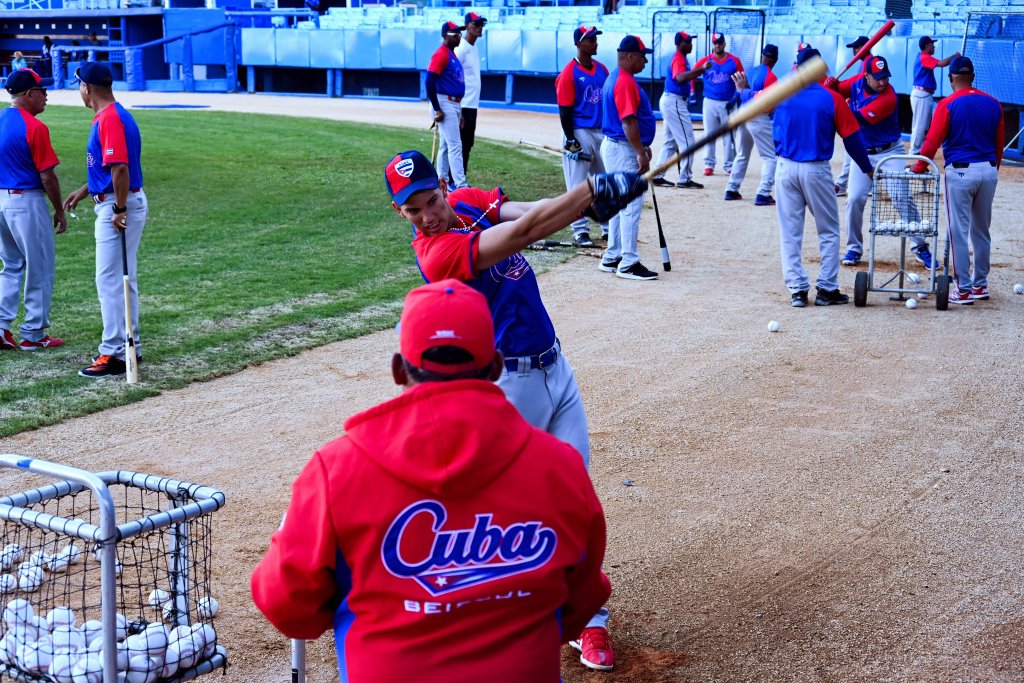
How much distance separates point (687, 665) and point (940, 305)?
22.8ft

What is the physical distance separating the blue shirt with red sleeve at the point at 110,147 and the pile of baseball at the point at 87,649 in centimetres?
521

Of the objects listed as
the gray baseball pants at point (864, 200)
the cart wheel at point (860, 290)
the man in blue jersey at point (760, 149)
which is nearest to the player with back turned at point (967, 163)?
the gray baseball pants at point (864, 200)

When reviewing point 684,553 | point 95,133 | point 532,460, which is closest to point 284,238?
point 95,133

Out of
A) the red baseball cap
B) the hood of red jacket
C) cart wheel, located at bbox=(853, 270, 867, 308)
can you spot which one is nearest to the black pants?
cart wheel, located at bbox=(853, 270, 867, 308)

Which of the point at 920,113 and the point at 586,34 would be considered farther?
the point at 920,113

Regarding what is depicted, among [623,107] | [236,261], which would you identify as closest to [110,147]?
[236,261]

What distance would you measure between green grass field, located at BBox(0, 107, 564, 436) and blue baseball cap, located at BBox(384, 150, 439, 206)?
4.15m

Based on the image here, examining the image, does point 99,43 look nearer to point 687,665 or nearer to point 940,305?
point 940,305

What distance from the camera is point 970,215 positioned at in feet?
35.3

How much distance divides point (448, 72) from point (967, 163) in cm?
763

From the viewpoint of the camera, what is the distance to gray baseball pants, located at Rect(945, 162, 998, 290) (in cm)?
1048

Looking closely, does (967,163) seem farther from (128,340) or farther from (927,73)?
(927,73)

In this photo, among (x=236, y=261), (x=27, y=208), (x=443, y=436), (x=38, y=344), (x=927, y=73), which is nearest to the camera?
(x=443, y=436)

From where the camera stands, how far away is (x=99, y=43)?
43656 millimetres
